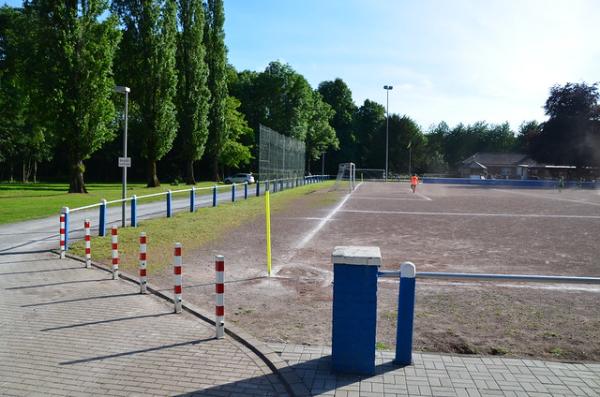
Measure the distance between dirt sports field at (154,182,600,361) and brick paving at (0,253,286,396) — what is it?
82 cm

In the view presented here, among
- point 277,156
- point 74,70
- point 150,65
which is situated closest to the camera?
point 74,70

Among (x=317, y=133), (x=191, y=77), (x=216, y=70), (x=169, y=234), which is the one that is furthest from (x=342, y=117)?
(x=169, y=234)

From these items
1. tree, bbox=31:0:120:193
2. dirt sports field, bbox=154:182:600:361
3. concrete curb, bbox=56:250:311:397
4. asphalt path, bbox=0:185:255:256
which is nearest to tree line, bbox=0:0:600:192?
tree, bbox=31:0:120:193

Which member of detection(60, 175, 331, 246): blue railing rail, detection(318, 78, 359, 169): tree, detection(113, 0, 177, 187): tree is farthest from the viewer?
detection(318, 78, 359, 169): tree

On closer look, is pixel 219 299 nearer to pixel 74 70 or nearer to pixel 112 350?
pixel 112 350

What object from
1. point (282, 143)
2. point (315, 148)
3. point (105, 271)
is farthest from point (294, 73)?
point (105, 271)

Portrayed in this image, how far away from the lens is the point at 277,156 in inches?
1476

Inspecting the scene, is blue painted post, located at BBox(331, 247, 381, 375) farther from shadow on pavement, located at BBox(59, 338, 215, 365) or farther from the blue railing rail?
the blue railing rail

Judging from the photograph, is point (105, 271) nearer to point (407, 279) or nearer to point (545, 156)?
point (407, 279)

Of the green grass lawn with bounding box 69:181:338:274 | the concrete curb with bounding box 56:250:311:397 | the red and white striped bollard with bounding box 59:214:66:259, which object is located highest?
the red and white striped bollard with bounding box 59:214:66:259

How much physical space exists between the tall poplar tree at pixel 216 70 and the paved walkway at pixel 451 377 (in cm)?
Result: 4730

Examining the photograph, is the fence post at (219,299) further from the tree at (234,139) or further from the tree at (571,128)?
the tree at (571,128)

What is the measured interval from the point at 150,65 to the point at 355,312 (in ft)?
122

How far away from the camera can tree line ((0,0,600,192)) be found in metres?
30.4
